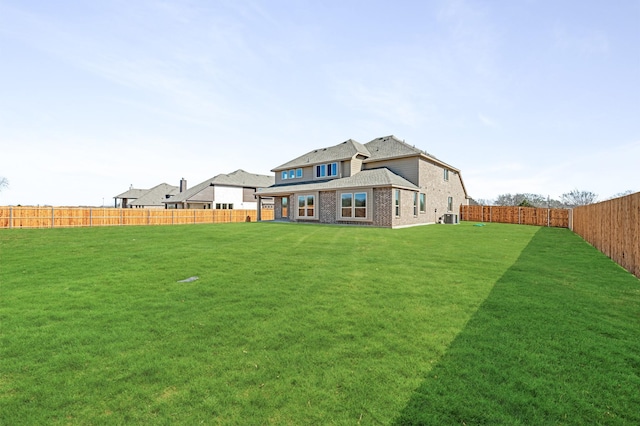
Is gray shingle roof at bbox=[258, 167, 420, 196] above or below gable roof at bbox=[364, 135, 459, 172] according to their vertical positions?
below

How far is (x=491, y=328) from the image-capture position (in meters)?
4.07

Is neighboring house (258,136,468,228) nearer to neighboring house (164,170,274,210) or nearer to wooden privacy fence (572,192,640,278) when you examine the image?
wooden privacy fence (572,192,640,278)

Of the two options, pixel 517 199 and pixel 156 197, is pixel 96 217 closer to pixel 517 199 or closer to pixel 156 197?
pixel 156 197

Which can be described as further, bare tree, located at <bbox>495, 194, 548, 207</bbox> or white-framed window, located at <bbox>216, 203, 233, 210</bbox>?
bare tree, located at <bbox>495, 194, 548, 207</bbox>

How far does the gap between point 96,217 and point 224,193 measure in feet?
61.3

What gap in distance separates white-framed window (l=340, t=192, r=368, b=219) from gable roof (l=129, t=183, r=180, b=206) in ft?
142

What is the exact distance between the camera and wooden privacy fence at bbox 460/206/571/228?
26.0m

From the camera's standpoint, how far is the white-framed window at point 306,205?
975 inches

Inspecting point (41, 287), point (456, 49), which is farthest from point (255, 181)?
point (41, 287)

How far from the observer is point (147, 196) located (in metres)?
54.0

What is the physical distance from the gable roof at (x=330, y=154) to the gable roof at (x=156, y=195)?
34.2 metres

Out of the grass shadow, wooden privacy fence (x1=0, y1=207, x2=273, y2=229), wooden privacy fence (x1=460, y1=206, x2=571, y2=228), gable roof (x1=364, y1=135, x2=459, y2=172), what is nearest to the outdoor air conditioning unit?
gable roof (x1=364, y1=135, x2=459, y2=172)

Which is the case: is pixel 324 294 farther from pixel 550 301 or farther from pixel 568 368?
pixel 550 301

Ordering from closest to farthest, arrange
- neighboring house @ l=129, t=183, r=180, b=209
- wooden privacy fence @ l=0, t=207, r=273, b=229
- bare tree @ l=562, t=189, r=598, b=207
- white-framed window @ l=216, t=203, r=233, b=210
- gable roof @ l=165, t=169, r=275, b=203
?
wooden privacy fence @ l=0, t=207, r=273, b=229
white-framed window @ l=216, t=203, r=233, b=210
gable roof @ l=165, t=169, r=275, b=203
neighboring house @ l=129, t=183, r=180, b=209
bare tree @ l=562, t=189, r=598, b=207
